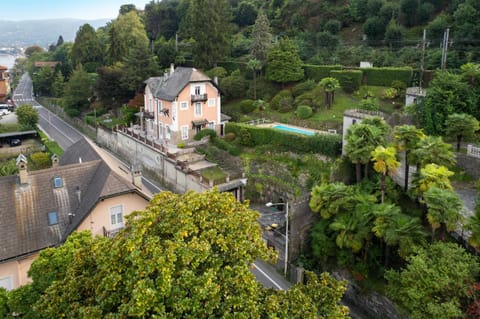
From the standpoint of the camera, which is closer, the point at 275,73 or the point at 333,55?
the point at 275,73

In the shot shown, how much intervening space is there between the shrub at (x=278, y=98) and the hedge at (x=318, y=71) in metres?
4.81

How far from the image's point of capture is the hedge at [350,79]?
52969mm

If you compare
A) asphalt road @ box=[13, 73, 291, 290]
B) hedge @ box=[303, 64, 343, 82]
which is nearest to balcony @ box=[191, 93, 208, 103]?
asphalt road @ box=[13, 73, 291, 290]

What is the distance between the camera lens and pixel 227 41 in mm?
66250

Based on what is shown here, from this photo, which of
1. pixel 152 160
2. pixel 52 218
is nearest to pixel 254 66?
pixel 152 160

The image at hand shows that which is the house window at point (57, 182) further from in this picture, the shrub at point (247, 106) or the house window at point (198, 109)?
the shrub at point (247, 106)

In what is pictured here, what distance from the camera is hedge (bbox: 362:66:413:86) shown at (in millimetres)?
49631

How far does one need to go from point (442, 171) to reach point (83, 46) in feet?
283

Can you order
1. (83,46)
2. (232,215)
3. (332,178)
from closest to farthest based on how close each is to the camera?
(232,215) → (332,178) → (83,46)

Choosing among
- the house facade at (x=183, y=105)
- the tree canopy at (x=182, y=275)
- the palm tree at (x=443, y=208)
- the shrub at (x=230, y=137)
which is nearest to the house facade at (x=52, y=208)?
the tree canopy at (x=182, y=275)

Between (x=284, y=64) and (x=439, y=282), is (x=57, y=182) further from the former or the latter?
(x=284, y=64)

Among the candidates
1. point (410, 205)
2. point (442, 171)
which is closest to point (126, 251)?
point (442, 171)

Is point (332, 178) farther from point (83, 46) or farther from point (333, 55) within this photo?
point (83, 46)

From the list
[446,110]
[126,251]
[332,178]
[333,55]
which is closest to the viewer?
[126,251]
